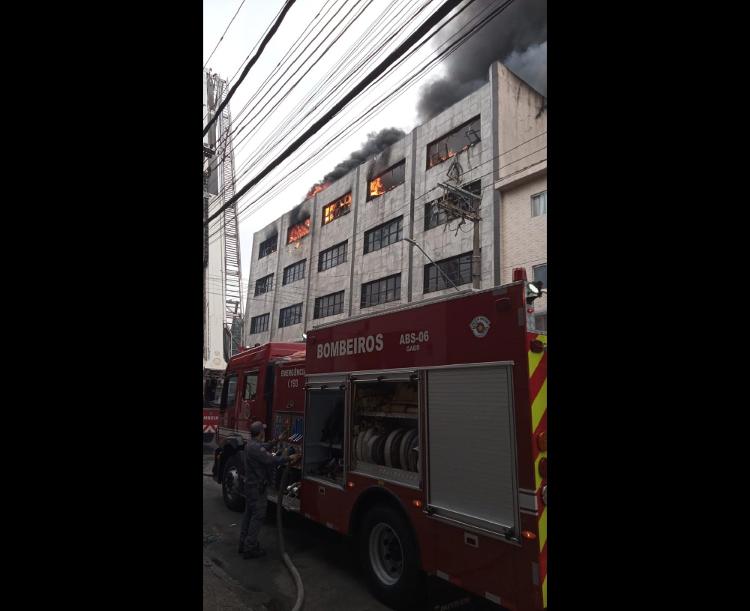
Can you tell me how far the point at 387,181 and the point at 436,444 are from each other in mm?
23212

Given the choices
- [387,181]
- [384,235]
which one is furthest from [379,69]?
[387,181]

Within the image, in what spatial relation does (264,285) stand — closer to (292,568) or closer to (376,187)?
(376,187)

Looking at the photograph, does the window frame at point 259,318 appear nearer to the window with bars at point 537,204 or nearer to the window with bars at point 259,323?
the window with bars at point 259,323

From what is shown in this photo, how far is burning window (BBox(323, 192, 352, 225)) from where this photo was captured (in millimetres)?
28811

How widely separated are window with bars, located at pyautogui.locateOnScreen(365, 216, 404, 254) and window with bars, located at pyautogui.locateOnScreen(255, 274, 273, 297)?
1090 centimetres

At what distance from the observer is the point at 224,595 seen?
16.0ft

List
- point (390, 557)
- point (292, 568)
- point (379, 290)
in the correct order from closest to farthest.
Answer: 1. point (390, 557)
2. point (292, 568)
3. point (379, 290)

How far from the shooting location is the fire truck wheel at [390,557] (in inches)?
181

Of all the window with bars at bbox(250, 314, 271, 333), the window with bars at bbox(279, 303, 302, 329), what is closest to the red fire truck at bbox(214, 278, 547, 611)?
the window with bars at bbox(279, 303, 302, 329)
